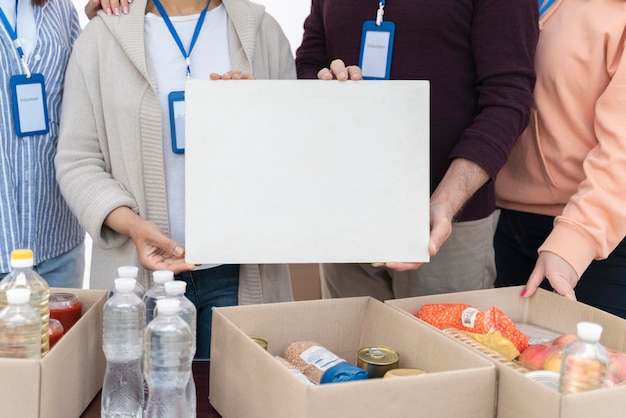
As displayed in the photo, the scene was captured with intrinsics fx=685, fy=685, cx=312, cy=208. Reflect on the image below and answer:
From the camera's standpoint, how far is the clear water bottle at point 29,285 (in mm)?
1036

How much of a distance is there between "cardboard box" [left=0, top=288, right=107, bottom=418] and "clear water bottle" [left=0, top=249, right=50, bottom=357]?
0.10 feet

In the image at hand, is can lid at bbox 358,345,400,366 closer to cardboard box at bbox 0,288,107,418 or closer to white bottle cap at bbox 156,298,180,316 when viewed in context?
white bottle cap at bbox 156,298,180,316

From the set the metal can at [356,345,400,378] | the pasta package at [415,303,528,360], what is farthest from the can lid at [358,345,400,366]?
the pasta package at [415,303,528,360]

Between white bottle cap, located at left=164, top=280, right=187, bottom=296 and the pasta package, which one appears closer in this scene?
white bottle cap, located at left=164, top=280, right=187, bottom=296

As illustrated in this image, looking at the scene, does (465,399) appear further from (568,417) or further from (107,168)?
(107,168)

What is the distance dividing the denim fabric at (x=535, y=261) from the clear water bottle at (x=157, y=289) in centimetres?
103

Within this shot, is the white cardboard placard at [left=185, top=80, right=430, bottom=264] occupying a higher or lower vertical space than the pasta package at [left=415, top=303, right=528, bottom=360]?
higher

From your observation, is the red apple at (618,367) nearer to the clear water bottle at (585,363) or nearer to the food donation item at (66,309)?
the clear water bottle at (585,363)

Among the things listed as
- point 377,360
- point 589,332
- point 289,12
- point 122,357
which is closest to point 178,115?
point 122,357

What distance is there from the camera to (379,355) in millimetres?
1171

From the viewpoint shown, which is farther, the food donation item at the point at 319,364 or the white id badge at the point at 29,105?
the white id badge at the point at 29,105

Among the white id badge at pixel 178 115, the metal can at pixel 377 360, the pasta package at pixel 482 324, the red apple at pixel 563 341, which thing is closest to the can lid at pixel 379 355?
the metal can at pixel 377 360

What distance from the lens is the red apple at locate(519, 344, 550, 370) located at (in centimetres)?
116

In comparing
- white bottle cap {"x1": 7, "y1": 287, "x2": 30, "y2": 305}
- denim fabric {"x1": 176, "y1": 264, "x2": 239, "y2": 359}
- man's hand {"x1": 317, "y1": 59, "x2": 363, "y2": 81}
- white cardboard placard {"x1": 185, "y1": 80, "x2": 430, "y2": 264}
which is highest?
man's hand {"x1": 317, "y1": 59, "x2": 363, "y2": 81}
